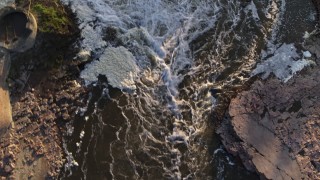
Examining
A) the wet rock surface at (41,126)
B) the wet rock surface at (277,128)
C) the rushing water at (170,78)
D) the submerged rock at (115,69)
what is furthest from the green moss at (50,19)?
the wet rock surface at (277,128)

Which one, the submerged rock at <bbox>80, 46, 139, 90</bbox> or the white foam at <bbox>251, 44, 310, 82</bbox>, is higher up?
the white foam at <bbox>251, 44, 310, 82</bbox>

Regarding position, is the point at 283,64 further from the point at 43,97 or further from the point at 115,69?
the point at 43,97

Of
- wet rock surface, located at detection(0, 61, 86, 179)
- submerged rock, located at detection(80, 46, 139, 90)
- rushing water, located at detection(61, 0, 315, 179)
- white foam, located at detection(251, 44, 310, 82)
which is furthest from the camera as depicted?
white foam, located at detection(251, 44, 310, 82)

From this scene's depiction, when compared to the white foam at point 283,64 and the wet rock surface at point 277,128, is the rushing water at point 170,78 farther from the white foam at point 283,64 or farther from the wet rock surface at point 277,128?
the wet rock surface at point 277,128

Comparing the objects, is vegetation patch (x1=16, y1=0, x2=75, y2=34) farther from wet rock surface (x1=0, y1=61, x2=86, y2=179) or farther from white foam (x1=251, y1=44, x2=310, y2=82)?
white foam (x1=251, y1=44, x2=310, y2=82)

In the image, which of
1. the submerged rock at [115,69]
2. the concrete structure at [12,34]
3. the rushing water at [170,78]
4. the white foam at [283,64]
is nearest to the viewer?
the rushing water at [170,78]

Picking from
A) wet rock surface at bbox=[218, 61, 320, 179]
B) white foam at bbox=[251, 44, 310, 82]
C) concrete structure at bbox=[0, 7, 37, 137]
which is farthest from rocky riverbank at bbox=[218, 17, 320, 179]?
concrete structure at bbox=[0, 7, 37, 137]

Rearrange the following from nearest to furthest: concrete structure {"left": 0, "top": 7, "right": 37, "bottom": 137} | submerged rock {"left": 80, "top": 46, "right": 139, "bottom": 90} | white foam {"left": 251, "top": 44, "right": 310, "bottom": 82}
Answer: concrete structure {"left": 0, "top": 7, "right": 37, "bottom": 137}, submerged rock {"left": 80, "top": 46, "right": 139, "bottom": 90}, white foam {"left": 251, "top": 44, "right": 310, "bottom": 82}

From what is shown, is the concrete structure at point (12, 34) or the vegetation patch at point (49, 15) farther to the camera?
the vegetation patch at point (49, 15)
